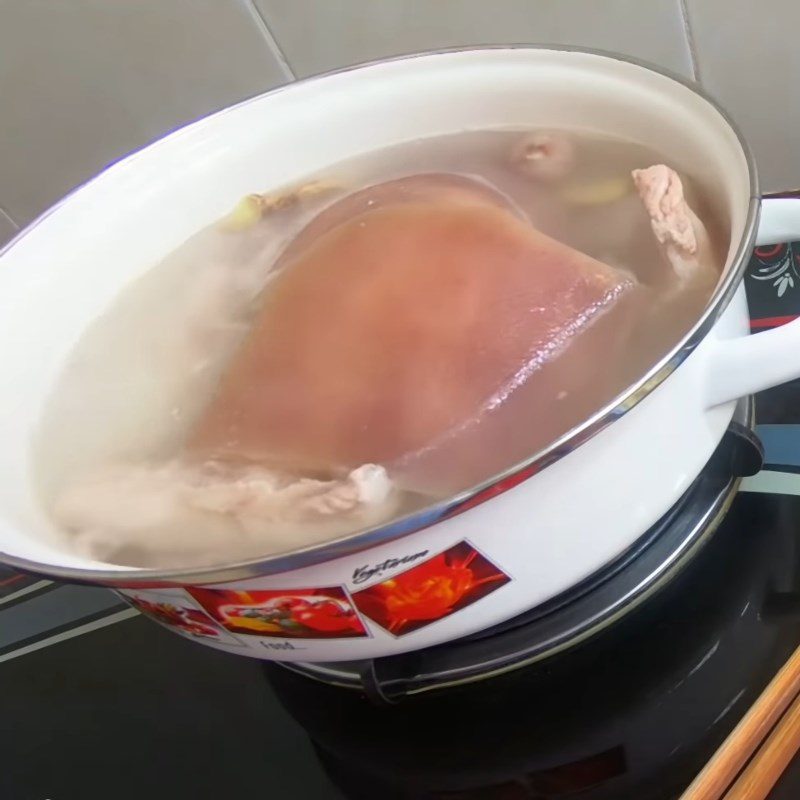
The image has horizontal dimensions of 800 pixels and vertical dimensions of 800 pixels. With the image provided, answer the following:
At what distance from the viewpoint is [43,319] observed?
2.50ft

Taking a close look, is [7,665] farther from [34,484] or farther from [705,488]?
[705,488]

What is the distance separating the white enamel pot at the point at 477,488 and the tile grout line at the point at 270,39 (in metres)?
0.16

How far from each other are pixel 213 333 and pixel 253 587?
0.32 metres

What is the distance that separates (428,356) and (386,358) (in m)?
0.03

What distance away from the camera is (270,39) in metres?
0.92

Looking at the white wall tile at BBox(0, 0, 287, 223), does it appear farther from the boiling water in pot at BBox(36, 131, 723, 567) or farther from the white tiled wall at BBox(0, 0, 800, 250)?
the boiling water in pot at BBox(36, 131, 723, 567)

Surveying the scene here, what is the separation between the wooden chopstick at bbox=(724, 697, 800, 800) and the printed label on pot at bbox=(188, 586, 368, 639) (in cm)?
22

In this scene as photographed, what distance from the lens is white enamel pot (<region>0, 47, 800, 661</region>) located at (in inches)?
17.7

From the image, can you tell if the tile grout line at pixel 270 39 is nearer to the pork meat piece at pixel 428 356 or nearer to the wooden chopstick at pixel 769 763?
the pork meat piece at pixel 428 356

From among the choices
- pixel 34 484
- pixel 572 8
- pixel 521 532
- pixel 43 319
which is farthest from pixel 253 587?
pixel 572 8

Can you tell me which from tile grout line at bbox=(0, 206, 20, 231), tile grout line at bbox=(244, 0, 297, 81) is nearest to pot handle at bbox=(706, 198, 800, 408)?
tile grout line at bbox=(244, 0, 297, 81)

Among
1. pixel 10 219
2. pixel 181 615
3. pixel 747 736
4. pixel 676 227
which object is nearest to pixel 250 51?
pixel 10 219

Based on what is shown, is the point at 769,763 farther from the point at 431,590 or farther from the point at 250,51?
the point at 250,51

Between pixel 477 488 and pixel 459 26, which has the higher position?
pixel 459 26
